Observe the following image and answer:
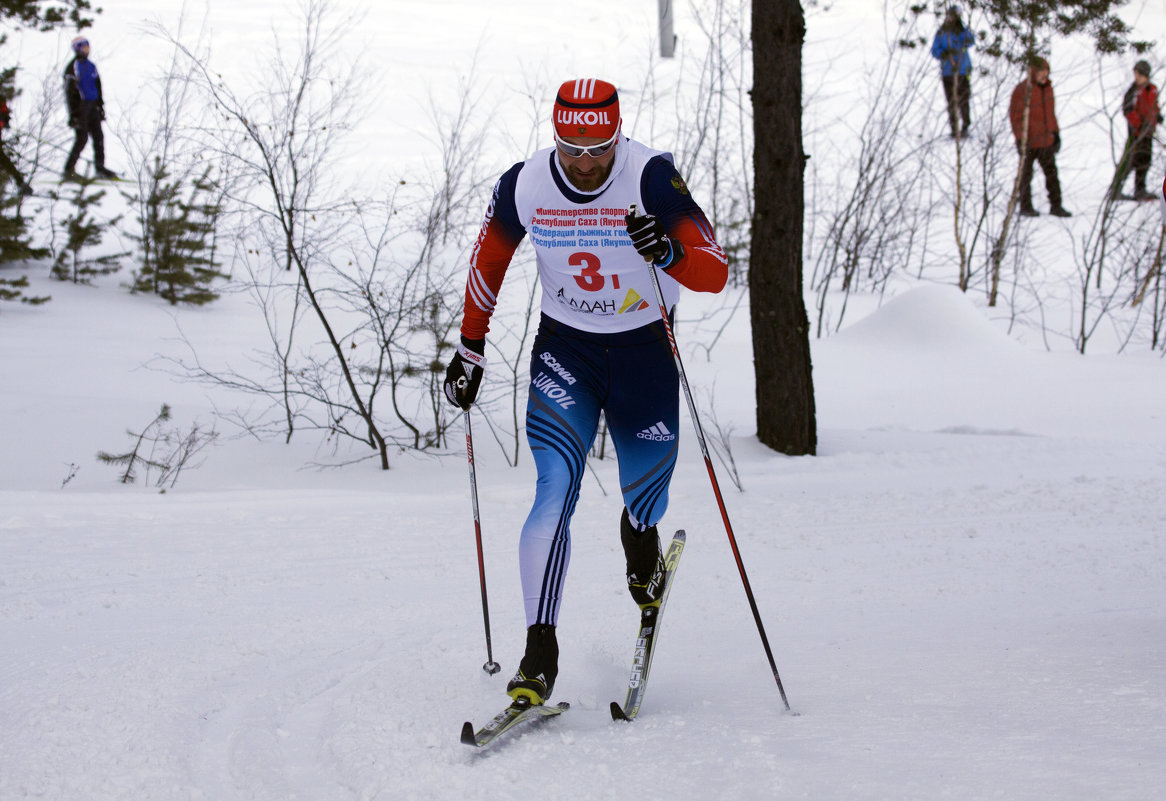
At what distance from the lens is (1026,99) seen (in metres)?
12.5

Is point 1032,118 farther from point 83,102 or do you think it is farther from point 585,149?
point 83,102

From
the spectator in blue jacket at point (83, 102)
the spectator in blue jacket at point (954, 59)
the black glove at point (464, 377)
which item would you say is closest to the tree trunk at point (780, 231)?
the black glove at point (464, 377)

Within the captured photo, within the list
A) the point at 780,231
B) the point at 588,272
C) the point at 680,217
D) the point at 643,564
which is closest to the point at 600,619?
the point at 643,564

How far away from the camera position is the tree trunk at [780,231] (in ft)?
A: 23.6

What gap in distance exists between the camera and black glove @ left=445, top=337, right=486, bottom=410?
345 cm

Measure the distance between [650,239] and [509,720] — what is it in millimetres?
1487

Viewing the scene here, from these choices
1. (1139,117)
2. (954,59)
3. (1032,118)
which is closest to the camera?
(954,59)

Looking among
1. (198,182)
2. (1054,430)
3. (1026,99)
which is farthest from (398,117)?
(1054,430)

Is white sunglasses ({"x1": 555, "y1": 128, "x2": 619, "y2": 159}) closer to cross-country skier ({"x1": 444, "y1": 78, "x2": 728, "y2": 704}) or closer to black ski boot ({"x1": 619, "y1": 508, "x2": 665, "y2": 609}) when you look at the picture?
cross-country skier ({"x1": 444, "y1": 78, "x2": 728, "y2": 704})

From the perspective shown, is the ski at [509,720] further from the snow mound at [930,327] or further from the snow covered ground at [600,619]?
the snow mound at [930,327]

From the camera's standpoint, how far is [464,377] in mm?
3479

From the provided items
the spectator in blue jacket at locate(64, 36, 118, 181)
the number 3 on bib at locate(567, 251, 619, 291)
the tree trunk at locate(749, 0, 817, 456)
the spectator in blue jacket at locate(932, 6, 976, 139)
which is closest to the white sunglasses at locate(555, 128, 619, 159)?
the number 3 on bib at locate(567, 251, 619, 291)

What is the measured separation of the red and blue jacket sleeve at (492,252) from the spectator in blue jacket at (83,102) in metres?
9.85

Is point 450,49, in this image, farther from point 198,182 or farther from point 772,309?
point 772,309
